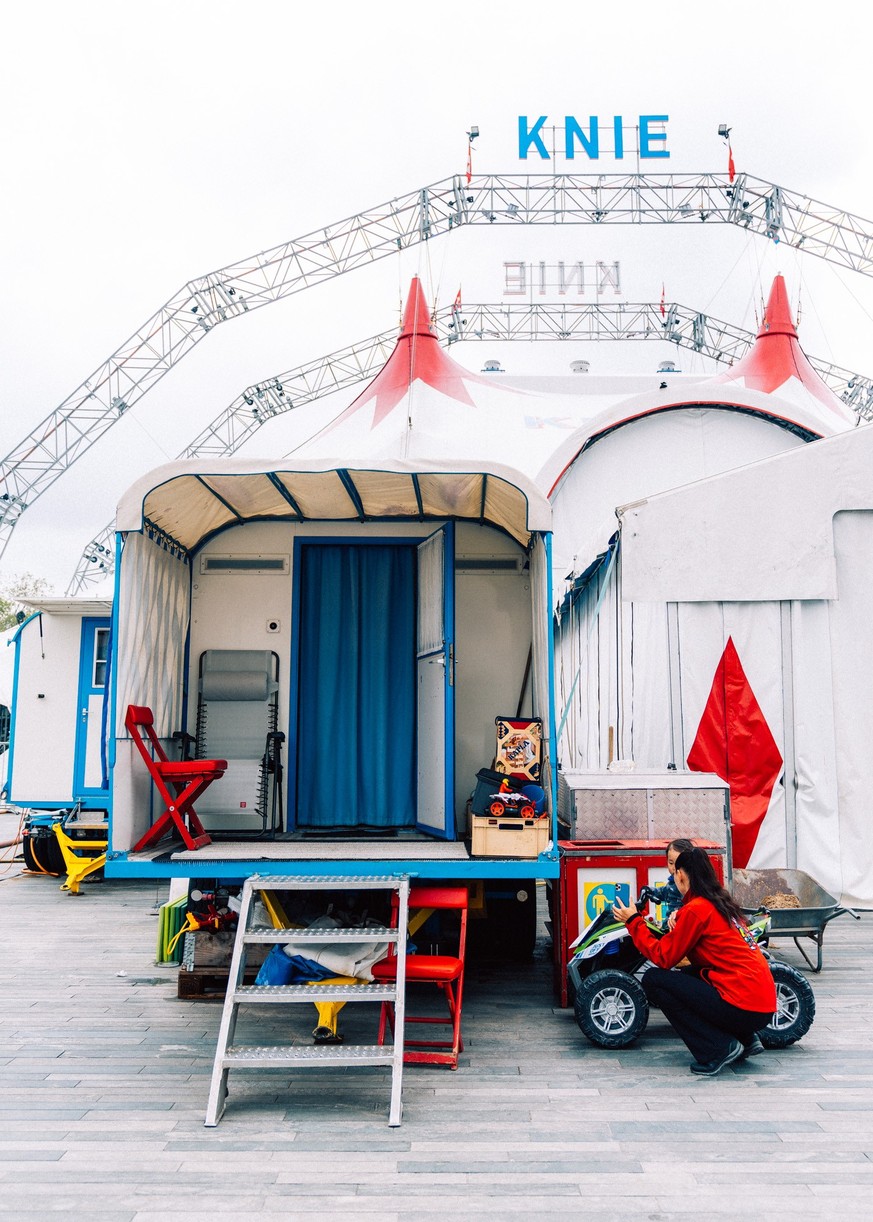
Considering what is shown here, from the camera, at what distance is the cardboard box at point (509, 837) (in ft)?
14.7

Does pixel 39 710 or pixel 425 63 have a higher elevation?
pixel 425 63

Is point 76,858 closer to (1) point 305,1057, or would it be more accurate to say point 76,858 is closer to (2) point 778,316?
(1) point 305,1057

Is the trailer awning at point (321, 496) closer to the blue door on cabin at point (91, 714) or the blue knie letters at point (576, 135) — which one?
the blue door on cabin at point (91, 714)

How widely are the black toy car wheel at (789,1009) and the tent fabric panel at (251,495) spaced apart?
352cm

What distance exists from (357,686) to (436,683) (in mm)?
→ 788

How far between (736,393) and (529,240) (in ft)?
34.1

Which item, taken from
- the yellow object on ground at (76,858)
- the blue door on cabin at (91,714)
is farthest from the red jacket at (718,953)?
the blue door on cabin at (91,714)

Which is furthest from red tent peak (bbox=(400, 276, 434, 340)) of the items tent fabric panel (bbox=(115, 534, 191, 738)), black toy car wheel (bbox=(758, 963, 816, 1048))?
black toy car wheel (bbox=(758, 963, 816, 1048))

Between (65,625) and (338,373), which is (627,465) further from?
(338,373)

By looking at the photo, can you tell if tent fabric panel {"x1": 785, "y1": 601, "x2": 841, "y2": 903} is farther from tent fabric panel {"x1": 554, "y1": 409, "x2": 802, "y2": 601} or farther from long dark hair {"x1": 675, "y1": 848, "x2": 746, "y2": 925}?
tent fabric panel {"x1": 554, "y1": 409, "x2": 802, "y2": 601}

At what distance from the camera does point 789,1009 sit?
13.9ft

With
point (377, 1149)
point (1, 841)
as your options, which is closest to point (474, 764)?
point (377, 1149)

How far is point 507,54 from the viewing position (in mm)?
15984

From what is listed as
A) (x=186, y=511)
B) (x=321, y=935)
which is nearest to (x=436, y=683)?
(x=186, y=511)
